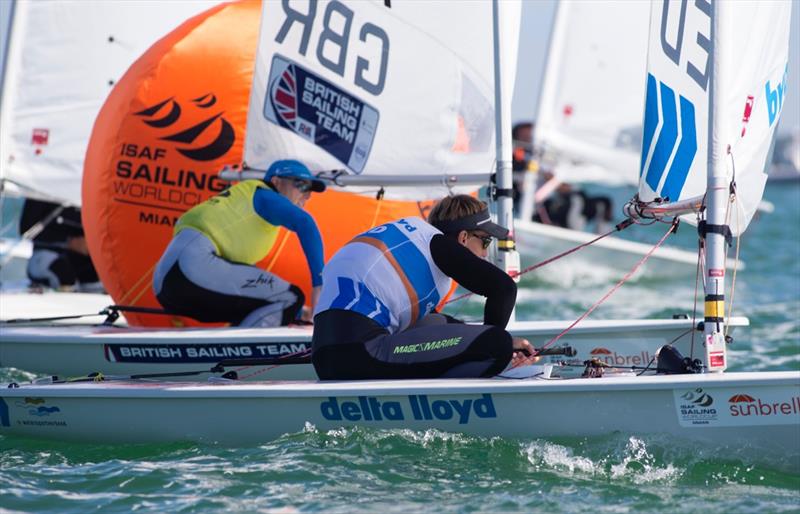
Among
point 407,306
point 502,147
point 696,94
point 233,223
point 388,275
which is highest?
point 696,94

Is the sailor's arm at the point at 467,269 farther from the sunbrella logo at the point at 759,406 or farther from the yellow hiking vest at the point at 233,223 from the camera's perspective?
the yellow hiking vest at the point at 233,223

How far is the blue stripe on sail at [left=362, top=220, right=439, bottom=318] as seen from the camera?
4520 millimetres

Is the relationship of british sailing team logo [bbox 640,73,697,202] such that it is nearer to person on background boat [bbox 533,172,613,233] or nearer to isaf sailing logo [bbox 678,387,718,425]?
isaf sailing logo [bbox 678,387,718,425]

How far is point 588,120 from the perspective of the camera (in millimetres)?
13133

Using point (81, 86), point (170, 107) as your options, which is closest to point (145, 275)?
point (170, 107)

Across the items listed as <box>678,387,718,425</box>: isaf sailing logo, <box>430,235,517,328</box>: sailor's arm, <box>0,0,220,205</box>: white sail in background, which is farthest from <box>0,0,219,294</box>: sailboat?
<box>678,387,718,425</box>: isaf sailing logo

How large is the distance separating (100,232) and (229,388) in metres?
3.17

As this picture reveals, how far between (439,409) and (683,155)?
4.89 feet

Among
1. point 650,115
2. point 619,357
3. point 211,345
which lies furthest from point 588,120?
point 650,115

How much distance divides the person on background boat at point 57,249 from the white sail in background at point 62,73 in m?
0.30

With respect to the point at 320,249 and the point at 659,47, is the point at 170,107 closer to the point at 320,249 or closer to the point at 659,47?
the point at 320,249

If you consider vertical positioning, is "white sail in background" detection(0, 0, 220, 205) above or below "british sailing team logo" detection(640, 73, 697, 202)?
above

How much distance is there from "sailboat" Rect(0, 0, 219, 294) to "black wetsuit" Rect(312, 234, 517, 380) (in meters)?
4.79

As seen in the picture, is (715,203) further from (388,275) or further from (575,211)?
(575,211)
